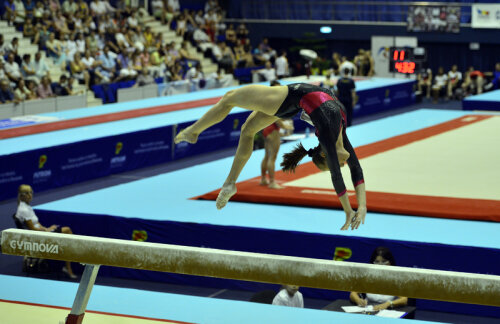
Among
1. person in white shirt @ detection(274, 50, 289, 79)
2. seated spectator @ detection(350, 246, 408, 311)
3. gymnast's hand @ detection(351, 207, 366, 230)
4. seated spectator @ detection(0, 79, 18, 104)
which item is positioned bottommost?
person in white shirt @ detection(274, 50, 289, 79)

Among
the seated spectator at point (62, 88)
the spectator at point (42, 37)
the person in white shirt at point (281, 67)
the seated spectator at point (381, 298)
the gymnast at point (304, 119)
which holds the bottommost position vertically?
the person in white shirt at point (281, 67)

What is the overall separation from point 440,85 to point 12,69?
41.0ft

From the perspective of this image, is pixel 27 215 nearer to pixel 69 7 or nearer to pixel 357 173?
pixel 357 173

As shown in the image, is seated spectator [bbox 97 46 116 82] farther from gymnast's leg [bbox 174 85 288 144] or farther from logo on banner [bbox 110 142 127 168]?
gymnast's leg [bbox 174 85 288 144]

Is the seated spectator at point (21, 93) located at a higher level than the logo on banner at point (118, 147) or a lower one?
higher

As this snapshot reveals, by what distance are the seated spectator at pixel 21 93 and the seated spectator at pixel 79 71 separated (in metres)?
2.12

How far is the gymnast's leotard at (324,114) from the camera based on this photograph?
13.4 feet

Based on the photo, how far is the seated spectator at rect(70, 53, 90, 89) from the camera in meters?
17.2

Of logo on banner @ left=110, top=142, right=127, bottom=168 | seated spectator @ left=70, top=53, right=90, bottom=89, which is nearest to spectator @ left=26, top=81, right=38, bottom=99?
seated spectator @ left=70, top=53, right=90, bottom=89

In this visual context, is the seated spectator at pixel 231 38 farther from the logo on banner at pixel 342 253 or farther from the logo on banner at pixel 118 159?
the logo on banner at pixel 342 253

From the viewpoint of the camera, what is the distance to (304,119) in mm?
4285

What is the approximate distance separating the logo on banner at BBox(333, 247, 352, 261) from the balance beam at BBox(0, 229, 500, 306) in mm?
3386

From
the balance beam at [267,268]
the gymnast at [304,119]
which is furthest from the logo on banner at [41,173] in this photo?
the gymnast at [304,119]

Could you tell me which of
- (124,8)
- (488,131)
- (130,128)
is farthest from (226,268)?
(124,8)
